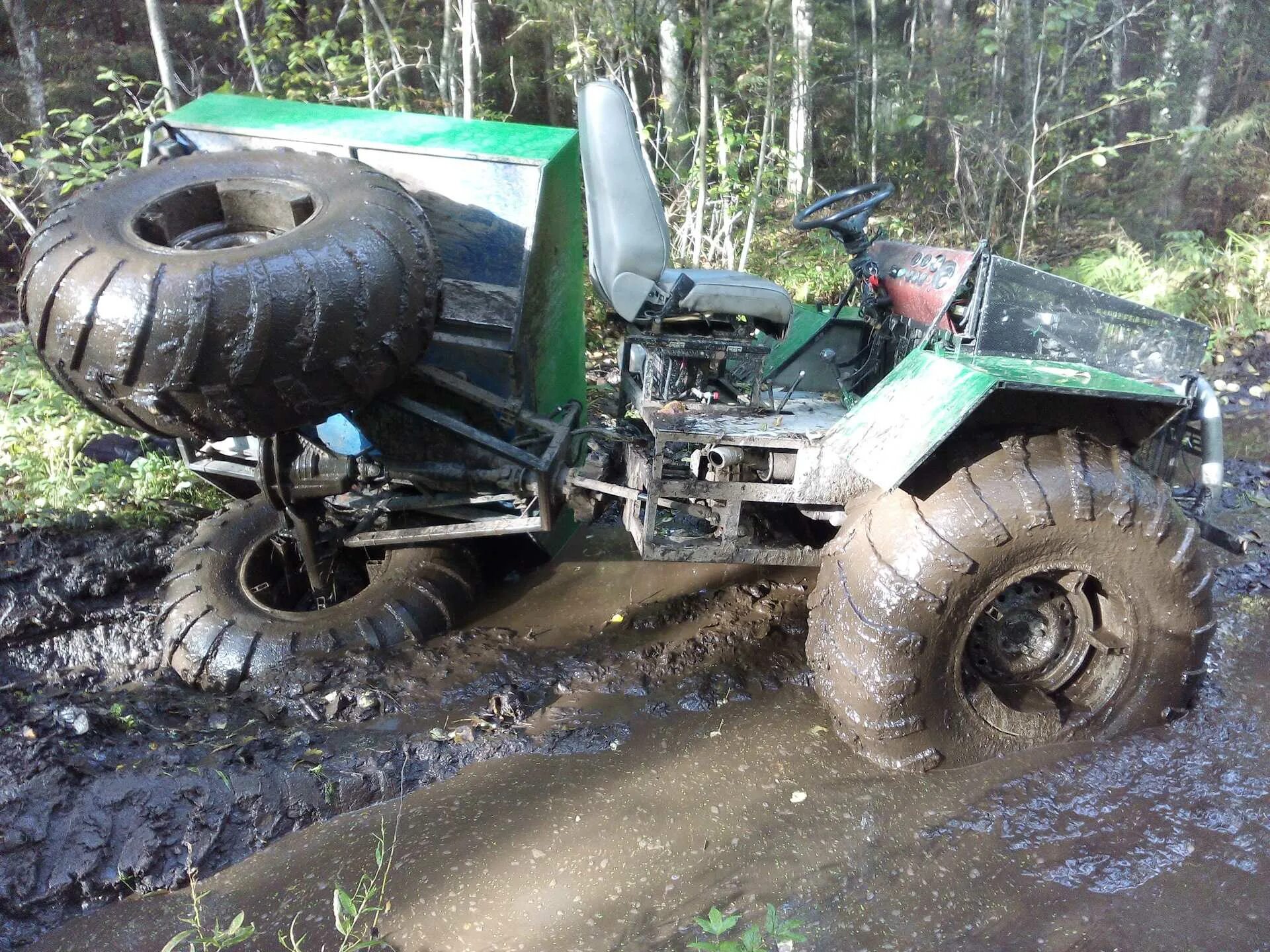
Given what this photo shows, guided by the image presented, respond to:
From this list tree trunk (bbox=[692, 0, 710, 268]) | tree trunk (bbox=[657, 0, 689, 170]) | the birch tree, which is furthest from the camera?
tree trunk (bbox=[657, 0, 689, 170])

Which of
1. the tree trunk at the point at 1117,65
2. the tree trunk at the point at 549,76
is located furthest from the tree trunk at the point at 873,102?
the tree trunk at the point at 549,76

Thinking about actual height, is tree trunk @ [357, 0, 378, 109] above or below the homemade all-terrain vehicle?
above

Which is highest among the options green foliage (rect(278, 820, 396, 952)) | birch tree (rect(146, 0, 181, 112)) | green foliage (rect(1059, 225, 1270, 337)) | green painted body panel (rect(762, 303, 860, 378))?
birch tree (rect(146, 0, 181, 112))

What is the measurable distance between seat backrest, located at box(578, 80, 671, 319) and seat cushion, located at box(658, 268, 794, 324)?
0.14 meters

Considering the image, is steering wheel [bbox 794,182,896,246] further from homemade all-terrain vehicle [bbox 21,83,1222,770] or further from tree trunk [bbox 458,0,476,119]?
tree trunk [bbox 458,0,476,119]

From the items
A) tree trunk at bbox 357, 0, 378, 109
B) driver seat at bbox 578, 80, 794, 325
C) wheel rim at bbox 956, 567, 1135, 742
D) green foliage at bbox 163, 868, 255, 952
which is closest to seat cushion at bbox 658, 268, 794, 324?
driver seat at bbox 578, 80, 794, 325

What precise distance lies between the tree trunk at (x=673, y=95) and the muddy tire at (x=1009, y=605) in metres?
5.46

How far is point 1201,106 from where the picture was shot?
8898mm

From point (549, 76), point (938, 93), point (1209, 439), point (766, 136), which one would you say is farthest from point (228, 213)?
point (938, 93)

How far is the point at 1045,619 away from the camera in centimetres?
251

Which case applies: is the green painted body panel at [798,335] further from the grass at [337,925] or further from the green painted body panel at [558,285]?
the grass at [337,925]

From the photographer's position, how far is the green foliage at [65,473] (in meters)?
3.85

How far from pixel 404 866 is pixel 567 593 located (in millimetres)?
1614

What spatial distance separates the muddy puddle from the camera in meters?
1.92
